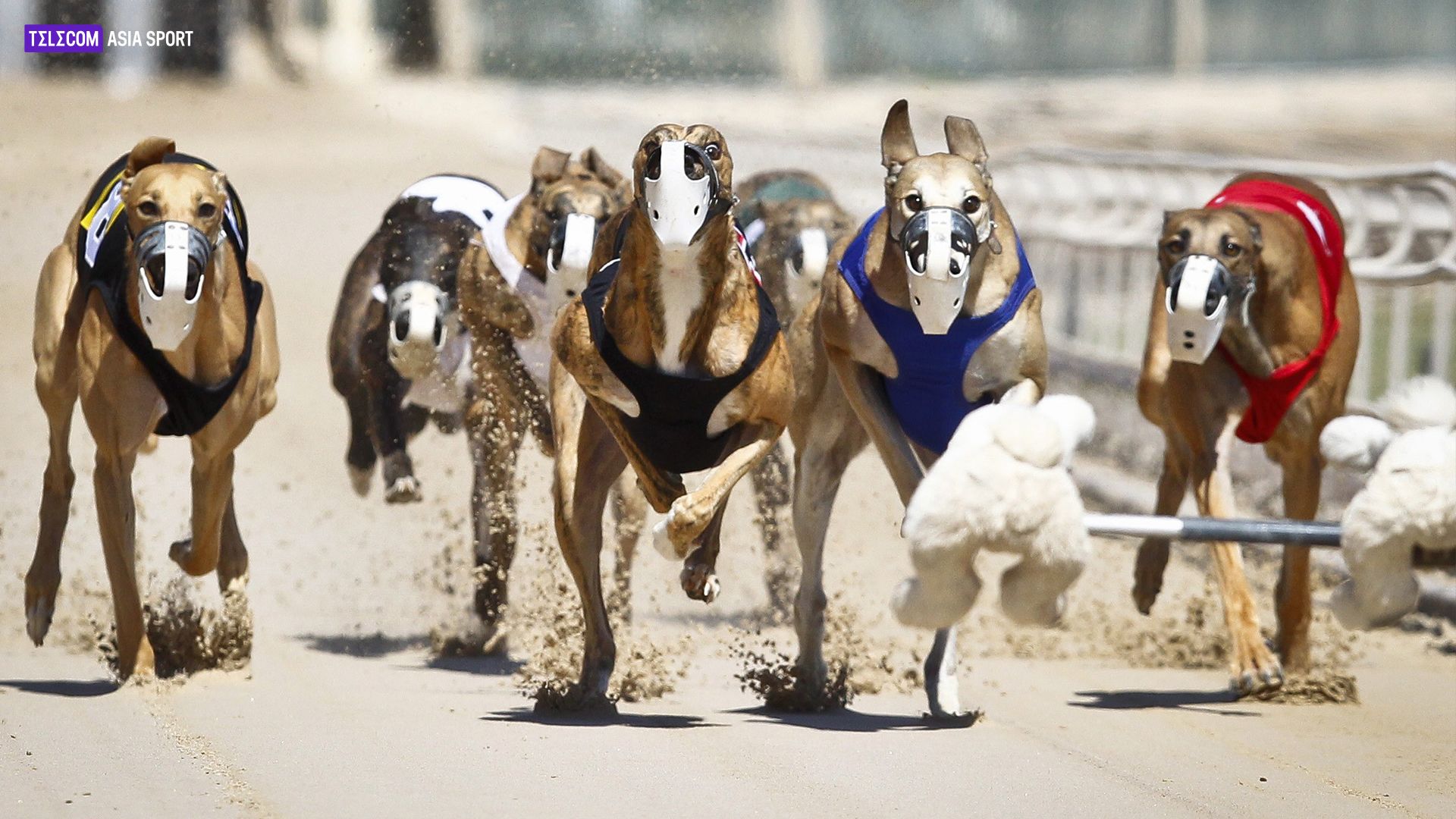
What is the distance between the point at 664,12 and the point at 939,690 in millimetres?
23064

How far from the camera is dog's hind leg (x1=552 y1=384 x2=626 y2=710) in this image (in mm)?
6164

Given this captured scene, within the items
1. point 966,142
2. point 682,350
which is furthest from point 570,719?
point 966,142

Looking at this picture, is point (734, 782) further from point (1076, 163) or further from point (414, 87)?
point (414, 87)

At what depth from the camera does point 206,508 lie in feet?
22.2

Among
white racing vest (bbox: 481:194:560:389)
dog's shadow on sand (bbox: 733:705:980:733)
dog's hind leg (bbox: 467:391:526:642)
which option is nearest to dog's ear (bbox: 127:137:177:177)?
white racing vest (bbox: 481:194:560:389)

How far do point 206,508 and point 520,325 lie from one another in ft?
4.37

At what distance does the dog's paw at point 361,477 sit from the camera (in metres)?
8.64

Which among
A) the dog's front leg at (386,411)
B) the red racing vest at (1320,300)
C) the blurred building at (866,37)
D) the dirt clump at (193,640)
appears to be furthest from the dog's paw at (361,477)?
the blurred building at (866,37)

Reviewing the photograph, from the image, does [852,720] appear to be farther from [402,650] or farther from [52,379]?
[52,379]

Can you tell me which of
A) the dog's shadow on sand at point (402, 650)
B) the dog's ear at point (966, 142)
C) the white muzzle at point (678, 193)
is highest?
the dog's ear at point (966, 142)

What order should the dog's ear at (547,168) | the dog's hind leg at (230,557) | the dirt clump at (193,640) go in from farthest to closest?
1. the dog's ear at (547,168)
2. the dog's hind leg at (230,557)
3. the dirt clump at (193,640)

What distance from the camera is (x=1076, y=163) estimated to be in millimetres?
13680

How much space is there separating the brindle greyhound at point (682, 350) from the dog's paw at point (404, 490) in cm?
191

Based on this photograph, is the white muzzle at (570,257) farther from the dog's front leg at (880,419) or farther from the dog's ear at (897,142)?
the dog's ear at (897,142)
